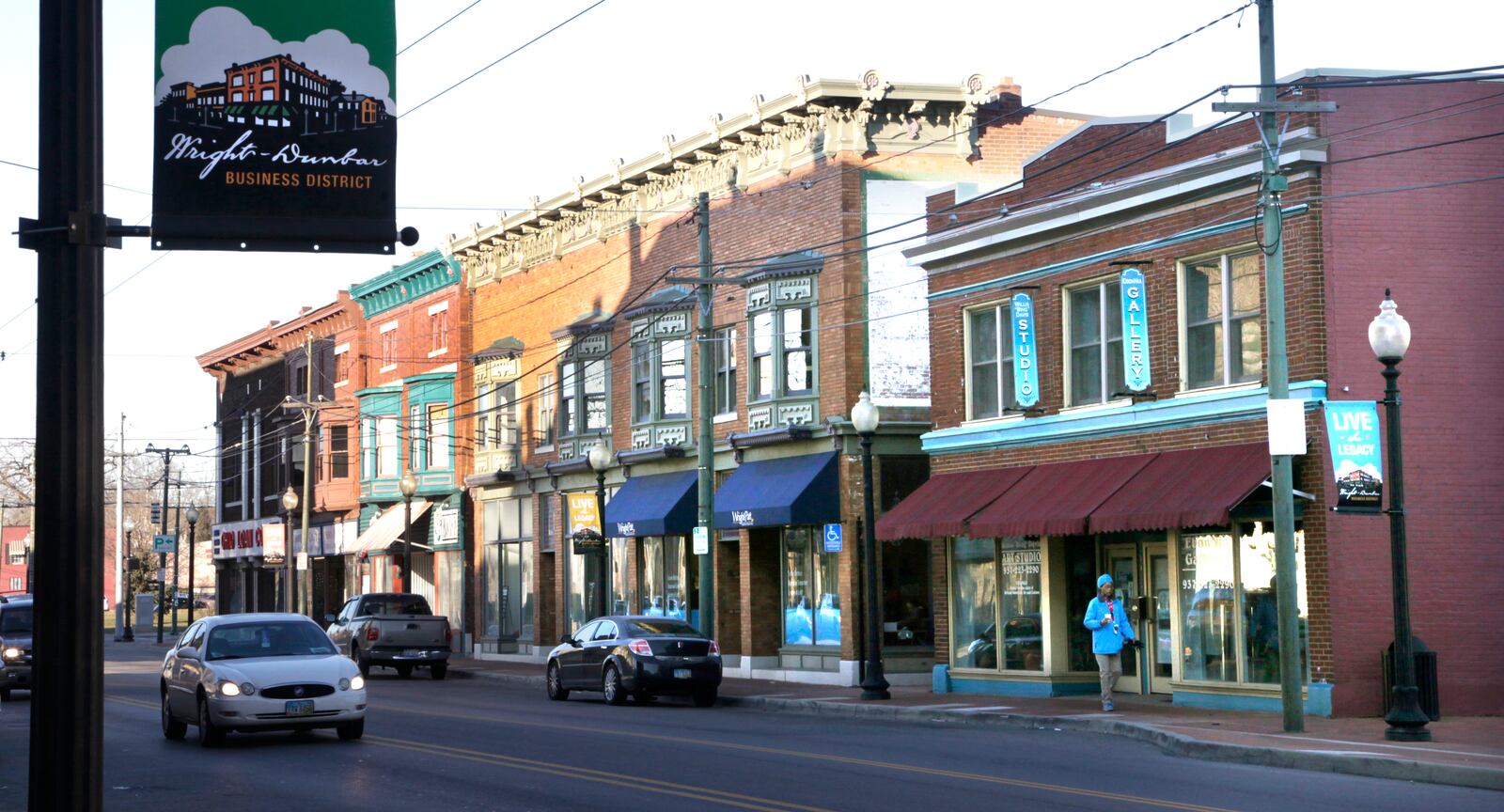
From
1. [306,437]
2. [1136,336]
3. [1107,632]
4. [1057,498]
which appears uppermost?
[306,437]

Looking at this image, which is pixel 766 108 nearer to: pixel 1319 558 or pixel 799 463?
pixel 799 463

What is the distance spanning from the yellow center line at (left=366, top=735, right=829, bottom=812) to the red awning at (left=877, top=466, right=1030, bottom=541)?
34.0 ft

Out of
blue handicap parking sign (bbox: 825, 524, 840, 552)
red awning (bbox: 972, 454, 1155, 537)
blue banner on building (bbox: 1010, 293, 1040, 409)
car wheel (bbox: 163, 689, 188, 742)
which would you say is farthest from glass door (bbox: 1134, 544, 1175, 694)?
car wheel (bbox: 163, 689, 188, 742)

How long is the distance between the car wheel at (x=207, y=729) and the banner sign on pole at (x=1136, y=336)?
13.0 metres

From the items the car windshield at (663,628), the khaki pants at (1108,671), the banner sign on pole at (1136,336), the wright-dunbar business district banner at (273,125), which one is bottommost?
the khaki pants at (1108,671)

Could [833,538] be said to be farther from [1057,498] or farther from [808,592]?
[1057,498]

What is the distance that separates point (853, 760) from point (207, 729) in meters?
7.46

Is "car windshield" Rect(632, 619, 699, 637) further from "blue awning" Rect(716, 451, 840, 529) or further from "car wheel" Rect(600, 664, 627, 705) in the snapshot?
"blue awning" Rect(716, 451, 840, 529)

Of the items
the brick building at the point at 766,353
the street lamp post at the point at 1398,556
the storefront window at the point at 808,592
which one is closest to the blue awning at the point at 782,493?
the brick building at the point at 766,353

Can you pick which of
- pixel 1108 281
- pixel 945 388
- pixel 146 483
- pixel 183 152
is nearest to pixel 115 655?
pixel 945 388

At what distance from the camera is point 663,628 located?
28.7 m

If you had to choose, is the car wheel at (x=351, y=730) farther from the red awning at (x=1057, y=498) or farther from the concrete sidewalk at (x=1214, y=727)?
the red awning at (x=1057, y=498)

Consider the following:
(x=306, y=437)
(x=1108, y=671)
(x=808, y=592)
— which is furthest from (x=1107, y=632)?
(x=306, y=437)

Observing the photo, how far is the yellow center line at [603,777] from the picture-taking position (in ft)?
45.1
